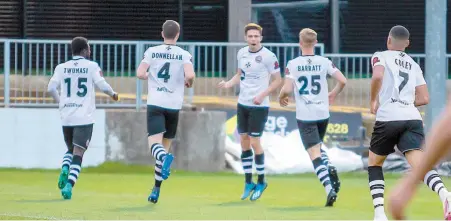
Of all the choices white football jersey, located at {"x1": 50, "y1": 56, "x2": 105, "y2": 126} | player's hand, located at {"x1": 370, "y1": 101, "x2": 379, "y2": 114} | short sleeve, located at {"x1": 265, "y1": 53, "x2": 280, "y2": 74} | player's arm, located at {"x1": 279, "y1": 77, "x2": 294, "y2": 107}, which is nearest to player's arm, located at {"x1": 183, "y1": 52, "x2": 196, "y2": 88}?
player's arm, located at {"x1": 279, "y1": 77, "x2": 294, "y2": 107}

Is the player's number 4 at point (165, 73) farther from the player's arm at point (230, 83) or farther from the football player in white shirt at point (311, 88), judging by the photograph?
the football player in white shirt at point (311, 88)

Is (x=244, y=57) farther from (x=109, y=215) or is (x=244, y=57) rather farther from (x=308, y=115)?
(x=109, y=215)

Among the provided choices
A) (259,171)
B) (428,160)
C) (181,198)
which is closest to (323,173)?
(259,171)

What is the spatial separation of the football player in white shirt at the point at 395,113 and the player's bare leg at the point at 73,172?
4303mm

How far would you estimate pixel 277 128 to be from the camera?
67.8 feet

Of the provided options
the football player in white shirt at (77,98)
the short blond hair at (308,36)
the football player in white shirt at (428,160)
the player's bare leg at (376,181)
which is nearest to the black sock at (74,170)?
the football player in white shirt at (77,98)

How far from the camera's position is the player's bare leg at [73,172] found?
14125 mm

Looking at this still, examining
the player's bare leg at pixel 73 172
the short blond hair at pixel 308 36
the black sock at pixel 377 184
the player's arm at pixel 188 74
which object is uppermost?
the short blond hair at pixel 308 36

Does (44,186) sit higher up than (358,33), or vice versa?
(358,33)

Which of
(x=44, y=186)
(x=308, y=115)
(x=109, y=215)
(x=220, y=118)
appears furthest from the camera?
(x=220, y=118)

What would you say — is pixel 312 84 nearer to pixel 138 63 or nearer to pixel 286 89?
pixel 286 89

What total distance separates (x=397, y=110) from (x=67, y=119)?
4.86 m

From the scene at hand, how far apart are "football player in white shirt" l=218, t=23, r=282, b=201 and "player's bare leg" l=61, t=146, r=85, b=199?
1873 mm

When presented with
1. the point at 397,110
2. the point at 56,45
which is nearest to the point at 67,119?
the point at 397,110
